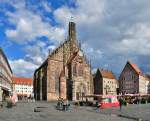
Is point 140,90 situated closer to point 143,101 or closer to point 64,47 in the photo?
point 64,47

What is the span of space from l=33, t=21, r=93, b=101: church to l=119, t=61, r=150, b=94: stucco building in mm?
42831

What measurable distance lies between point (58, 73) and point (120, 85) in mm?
58832

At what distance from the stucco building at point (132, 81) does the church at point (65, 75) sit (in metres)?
42.8

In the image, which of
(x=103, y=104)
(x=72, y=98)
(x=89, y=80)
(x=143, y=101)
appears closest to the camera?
(x=103, y=104)

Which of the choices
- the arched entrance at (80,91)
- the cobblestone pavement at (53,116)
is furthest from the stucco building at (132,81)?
the cobblestone pavement at (53,116)

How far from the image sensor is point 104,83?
5064 inches

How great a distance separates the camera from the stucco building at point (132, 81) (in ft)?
456

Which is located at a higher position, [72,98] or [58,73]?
[58,73]

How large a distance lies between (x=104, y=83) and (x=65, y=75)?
36273mm

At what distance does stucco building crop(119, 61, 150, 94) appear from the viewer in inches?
5468

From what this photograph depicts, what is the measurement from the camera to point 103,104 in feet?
173

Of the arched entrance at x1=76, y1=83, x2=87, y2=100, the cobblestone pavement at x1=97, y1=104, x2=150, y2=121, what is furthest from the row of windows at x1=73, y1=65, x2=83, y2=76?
the cobblestone pavement at x1=97, y1=104, x2=150, y2=121

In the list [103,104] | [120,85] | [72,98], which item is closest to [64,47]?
[72,98]

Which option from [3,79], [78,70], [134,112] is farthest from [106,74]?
[134,112]
